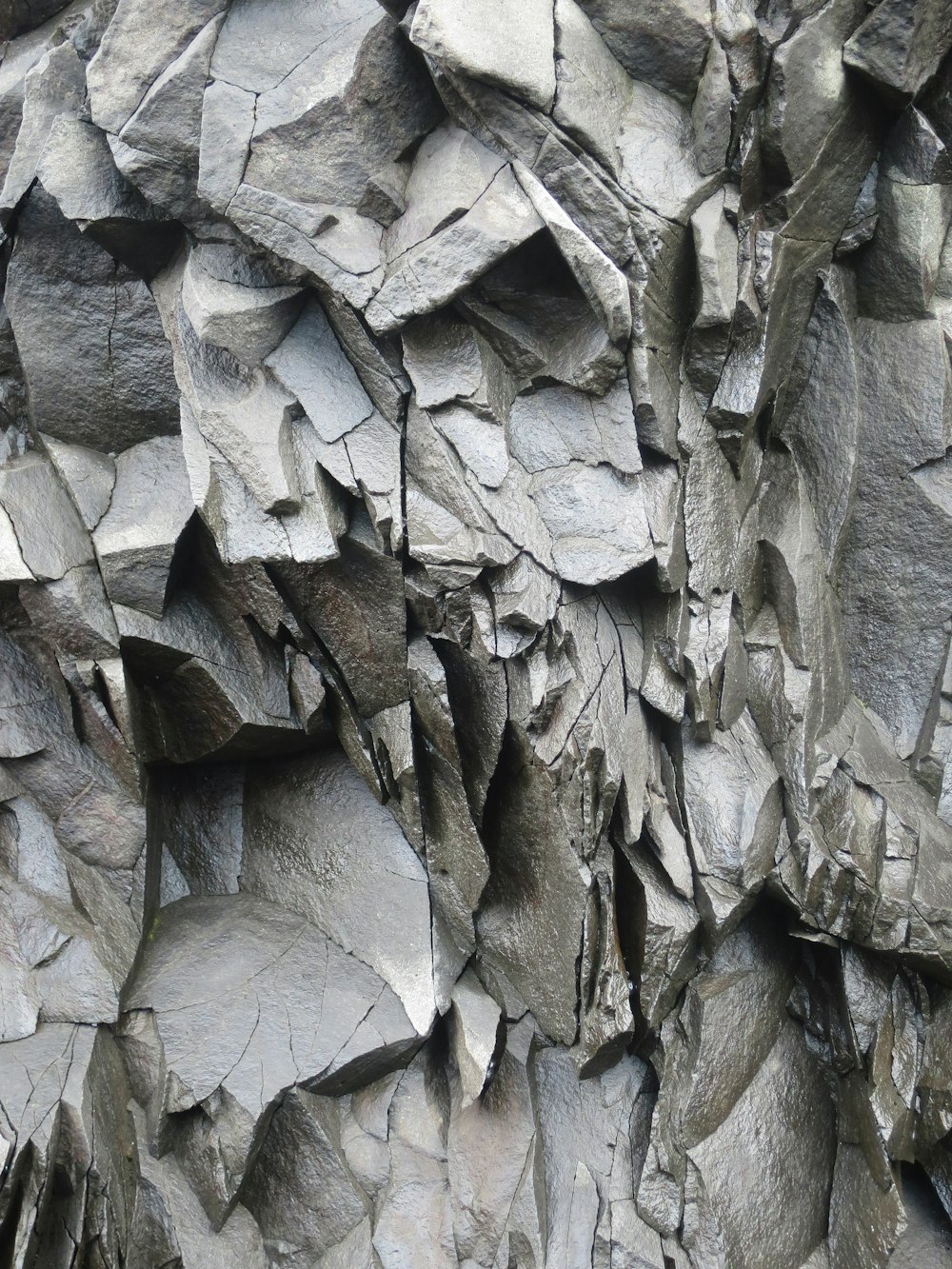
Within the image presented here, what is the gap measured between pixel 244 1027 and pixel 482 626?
62.3 inches

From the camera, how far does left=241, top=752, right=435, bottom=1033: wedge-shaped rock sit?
3.97 m

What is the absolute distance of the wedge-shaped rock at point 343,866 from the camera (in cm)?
397

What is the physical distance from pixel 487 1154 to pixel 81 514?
250 cm

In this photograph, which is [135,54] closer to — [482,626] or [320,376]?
[320,376]

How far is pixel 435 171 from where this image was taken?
11.4 feet

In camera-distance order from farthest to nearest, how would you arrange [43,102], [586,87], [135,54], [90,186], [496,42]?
[43,102] < [90,186] < [135,54] < [586,87] < [496,42]

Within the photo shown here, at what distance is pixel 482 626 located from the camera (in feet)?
11.5

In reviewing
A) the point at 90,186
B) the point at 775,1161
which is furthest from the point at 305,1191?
the point at 90,186

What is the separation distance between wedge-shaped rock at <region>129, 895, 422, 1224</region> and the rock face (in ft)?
0.06

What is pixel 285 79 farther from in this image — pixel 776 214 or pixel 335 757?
pixel 335 757

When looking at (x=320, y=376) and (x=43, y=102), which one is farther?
(x=43, y=102)

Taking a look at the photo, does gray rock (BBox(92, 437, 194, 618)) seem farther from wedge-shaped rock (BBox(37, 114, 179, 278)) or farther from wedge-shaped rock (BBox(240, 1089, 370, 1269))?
wedge-shaped rock (BBox(240, 1089, 370, 1269))

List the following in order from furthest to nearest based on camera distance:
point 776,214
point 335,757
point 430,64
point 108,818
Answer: point 335,757 → point 108,818 → point 776,214 → point 430,64

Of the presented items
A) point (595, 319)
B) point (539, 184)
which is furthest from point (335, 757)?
point (539, 184)
